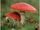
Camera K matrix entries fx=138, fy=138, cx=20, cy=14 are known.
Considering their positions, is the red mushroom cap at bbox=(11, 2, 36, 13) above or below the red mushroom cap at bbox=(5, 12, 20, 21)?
above

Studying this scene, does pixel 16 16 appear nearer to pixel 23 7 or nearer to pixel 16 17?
pixel 16 17

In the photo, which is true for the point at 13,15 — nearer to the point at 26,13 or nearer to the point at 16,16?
the point at 16,16

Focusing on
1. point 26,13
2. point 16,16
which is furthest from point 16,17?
point 26,13

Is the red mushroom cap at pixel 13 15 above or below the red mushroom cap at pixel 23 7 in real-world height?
below

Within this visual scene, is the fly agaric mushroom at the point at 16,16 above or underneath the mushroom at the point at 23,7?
underneath

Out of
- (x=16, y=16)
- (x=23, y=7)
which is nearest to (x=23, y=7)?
(x=23, y=7)

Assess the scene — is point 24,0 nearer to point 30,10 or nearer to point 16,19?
point 30,10

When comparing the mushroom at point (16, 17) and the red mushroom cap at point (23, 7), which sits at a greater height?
the red mushroom cap at point (23, 7)

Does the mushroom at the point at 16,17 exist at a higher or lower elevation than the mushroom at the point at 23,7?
lower

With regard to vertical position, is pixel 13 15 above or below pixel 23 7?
below

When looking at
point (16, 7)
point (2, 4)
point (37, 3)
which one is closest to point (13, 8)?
point (16, 7)

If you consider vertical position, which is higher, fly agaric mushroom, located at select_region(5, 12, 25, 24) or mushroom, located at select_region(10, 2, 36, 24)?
mushroom, located at select_region(10, 2, 36, 24)
